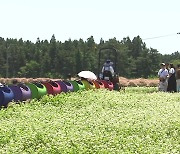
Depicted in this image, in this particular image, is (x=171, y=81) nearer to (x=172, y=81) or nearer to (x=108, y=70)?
(x=172, y=81)

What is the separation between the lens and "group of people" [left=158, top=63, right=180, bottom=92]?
2350cm

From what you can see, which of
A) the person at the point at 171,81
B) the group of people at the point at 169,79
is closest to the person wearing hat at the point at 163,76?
the group of people at the point at 169,79

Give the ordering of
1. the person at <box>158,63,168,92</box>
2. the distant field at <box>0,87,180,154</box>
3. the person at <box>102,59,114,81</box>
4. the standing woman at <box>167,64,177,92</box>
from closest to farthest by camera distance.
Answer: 1. the distant field at <box>0,87,180,154</box>
2. the person at <box>102,59,114,81</box>
3. the person at <box>158,63,168,92</box>
4. the standing woman at <box>167,64,177,92</box>

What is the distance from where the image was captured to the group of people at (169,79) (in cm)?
2350

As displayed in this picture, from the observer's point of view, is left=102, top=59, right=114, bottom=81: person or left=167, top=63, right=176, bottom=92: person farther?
left=167, top=63, right=176, bottom=92: person

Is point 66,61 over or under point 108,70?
over

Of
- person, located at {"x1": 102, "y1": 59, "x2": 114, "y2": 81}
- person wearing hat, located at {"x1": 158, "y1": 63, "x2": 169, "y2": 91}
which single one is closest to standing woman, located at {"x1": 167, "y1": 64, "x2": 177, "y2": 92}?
person wearing hat, located at {"x1": 158, "y1": 63, "x2": 169, "y2": 91}

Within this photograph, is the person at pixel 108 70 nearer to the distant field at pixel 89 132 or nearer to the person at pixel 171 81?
the person at pixel 171 81

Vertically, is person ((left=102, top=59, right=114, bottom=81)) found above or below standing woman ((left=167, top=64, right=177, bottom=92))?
above

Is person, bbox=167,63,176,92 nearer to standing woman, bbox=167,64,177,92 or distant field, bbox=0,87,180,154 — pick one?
standing woman, bbox=167,64,177,92

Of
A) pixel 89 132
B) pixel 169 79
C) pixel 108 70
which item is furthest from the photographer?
pixel 169 79

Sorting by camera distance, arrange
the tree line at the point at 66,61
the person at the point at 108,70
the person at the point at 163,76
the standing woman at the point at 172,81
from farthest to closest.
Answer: the tree line at the point at 66,61 → the standing woman at the point at 172,81 → the person at the point at 163,76 → the person at the point at 108,70

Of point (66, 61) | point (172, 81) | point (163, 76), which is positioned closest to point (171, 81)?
point (172, 81)

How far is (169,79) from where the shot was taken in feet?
77.7
